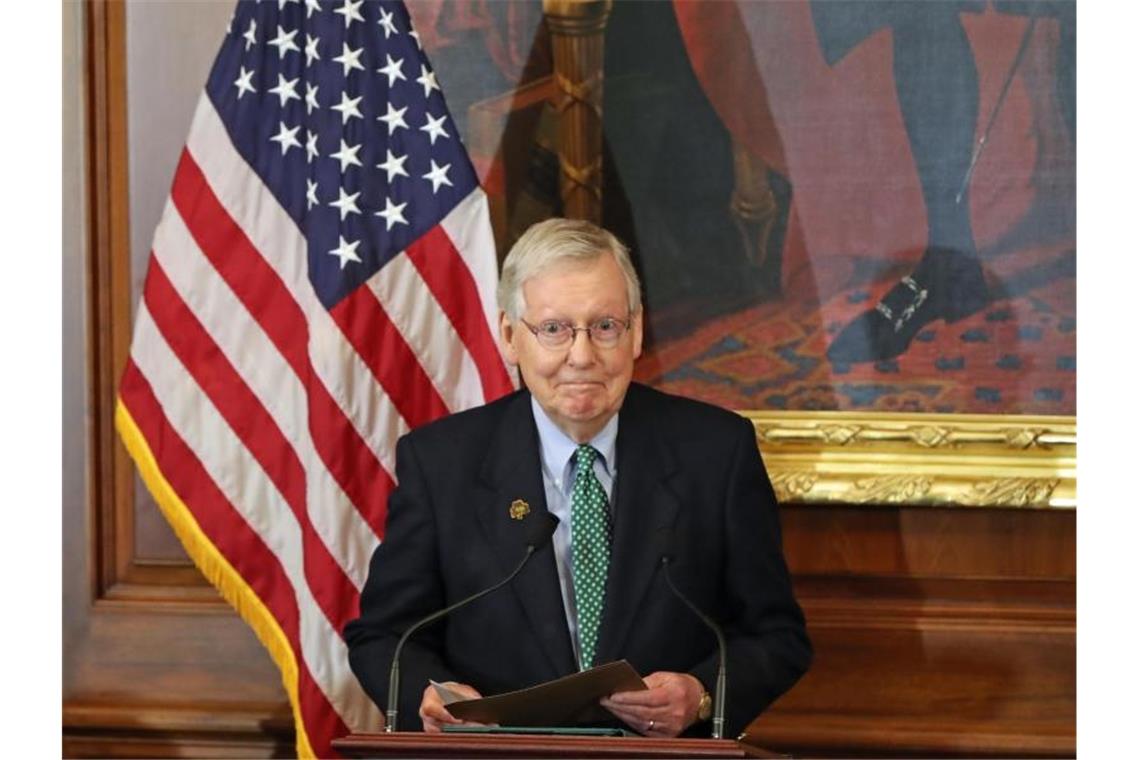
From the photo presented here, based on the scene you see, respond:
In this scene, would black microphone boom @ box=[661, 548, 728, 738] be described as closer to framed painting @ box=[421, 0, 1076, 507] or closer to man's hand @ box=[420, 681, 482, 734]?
man's hand @ box=[420, 681, 482, 734]

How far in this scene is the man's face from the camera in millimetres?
3508

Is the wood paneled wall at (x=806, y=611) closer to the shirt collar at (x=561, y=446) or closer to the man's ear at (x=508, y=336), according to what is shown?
the shirt collar at (x=561, y=446)

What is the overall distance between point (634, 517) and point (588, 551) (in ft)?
0.37

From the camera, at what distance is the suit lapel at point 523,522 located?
3.49 metres

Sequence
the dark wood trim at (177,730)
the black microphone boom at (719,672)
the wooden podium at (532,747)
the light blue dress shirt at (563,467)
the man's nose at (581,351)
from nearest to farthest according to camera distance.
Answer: the wooden podium at (532,747) < the black microphone boom at (719,672) < the man's nose at (581,351) < the light blue dress shirt at (563,467) < the dark wood trim at (177,730)

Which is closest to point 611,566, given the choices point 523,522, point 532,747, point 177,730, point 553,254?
point 523,522

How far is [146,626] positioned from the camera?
15.9 feet

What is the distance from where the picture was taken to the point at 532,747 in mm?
2773

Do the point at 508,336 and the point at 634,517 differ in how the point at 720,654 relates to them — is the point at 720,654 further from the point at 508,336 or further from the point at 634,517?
the point at 508,336

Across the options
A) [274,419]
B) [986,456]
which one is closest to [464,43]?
[274,419]

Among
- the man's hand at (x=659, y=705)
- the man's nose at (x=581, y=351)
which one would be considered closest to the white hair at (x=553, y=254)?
the man's nose at (x=581, y=351)

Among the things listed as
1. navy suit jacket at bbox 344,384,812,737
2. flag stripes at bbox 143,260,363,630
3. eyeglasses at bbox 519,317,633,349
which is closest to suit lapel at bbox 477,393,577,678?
navy suit jacket at bbox 344,384,812,737

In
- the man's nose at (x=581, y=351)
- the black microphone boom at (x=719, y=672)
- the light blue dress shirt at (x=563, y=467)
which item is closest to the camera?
the black microphone boom at (x=719, y=672)

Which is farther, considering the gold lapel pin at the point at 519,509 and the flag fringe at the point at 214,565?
the flag fringe at the point at 214,565
